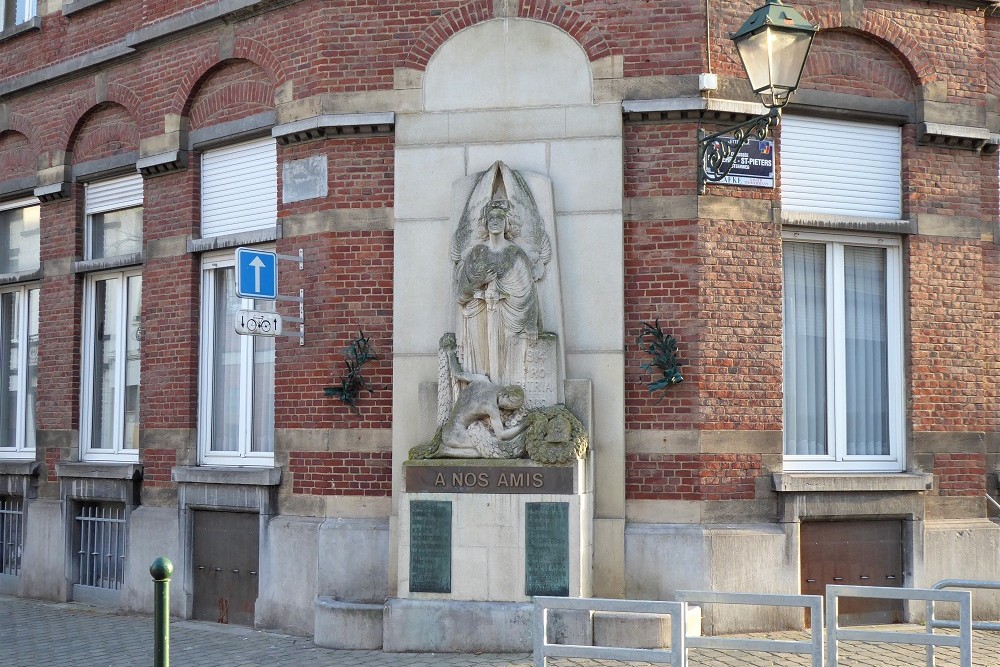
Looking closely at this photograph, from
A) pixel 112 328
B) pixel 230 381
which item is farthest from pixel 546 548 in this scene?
pixel 112 328

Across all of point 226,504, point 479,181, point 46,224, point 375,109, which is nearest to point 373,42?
point 375,109

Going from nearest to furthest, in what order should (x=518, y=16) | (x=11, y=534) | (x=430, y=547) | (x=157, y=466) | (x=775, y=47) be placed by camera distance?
(x=775, y=47) → (x=430, y=547) → (x=518, y=16) → (x=157, y=466) → (x=11, y=534)

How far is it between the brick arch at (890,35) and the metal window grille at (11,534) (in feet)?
37.3

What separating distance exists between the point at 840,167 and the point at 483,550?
5237 mm

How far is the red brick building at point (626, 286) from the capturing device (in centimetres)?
1110

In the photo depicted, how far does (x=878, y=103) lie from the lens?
1195 centimetres

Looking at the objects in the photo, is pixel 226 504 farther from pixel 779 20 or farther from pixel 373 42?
pixel 779 20

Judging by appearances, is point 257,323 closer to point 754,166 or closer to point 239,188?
point 239,188

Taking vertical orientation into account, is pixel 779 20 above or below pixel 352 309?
above

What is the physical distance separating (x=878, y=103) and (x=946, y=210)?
1306 millimetres

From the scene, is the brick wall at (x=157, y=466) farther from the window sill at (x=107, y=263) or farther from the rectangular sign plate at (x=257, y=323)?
the rectangular sign plate at (x=257, y=323)

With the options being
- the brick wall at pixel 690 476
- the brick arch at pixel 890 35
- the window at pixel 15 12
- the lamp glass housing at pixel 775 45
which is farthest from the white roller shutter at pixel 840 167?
the window at pixel 15 12

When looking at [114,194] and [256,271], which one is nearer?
[256,271]

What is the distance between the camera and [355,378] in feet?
38.0
